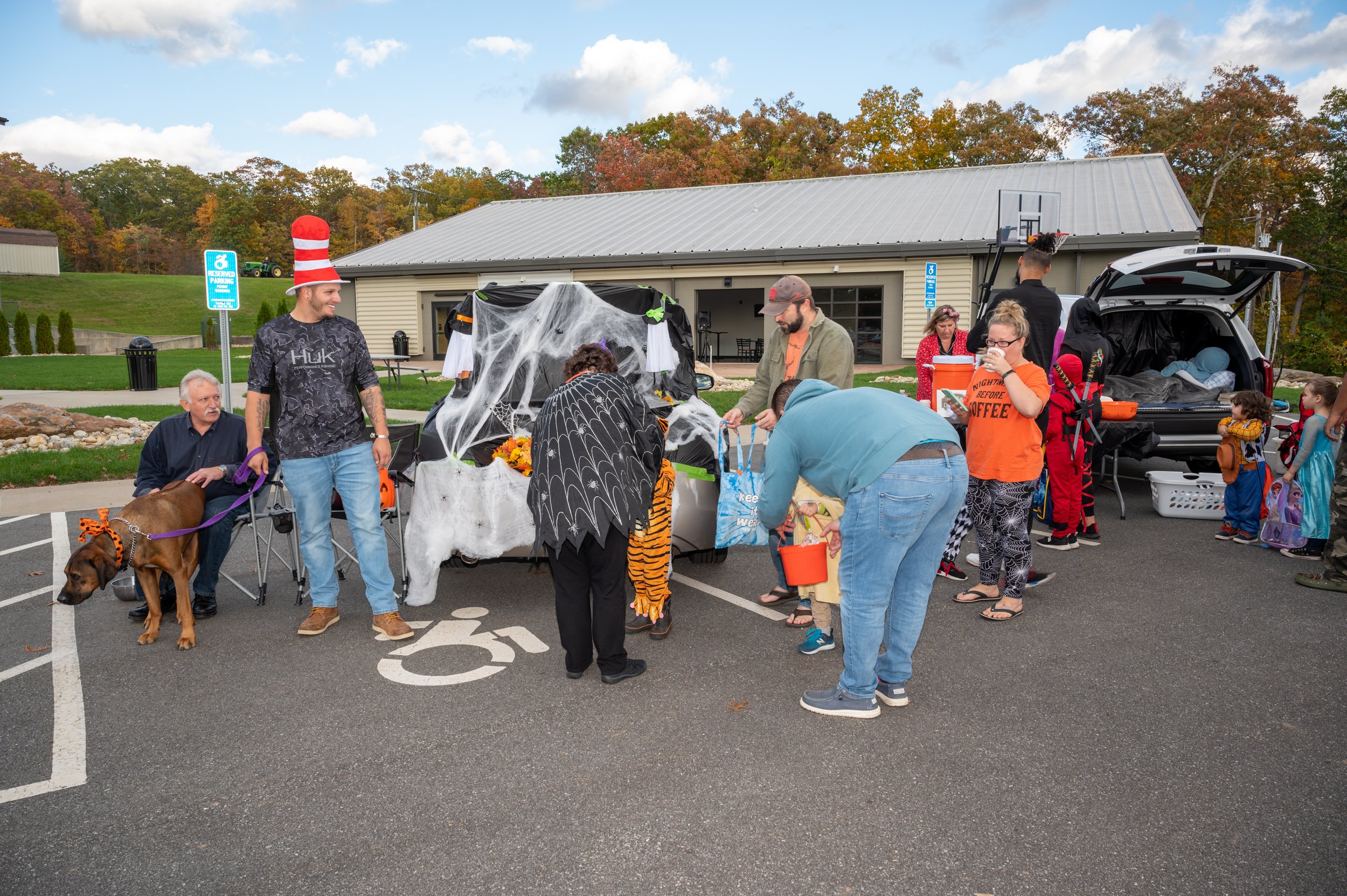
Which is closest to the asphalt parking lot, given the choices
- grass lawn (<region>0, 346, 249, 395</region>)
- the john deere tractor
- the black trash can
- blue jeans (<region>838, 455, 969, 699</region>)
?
blue jeans (<region>838, 455, 969, 699</region>)

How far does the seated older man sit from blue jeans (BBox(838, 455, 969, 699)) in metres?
3.53

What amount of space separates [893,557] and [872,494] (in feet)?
0.90

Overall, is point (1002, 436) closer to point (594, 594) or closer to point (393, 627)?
point (594, 594)

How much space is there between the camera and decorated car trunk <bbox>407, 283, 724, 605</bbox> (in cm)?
462

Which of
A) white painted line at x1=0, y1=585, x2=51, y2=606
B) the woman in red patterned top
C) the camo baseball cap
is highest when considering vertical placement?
the camo baseball cap

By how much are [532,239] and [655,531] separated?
2182cm

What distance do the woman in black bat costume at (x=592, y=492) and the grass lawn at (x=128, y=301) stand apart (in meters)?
43.7

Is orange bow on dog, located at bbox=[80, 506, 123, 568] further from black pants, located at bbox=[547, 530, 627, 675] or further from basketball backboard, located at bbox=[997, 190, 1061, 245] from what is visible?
basketball backboard, located at bbox=[997, 190, 1061, 245]

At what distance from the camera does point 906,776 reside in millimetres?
3002

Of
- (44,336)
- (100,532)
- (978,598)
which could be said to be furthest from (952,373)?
(44,336)

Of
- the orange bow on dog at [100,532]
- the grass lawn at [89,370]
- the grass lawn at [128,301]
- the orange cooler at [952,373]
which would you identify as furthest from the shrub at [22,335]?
the orange cooler at [952,373]

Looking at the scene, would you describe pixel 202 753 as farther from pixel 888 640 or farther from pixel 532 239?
pixel 532 239

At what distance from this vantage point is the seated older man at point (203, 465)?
4.86 m

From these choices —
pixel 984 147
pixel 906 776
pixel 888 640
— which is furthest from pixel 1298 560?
pixel 984 147
